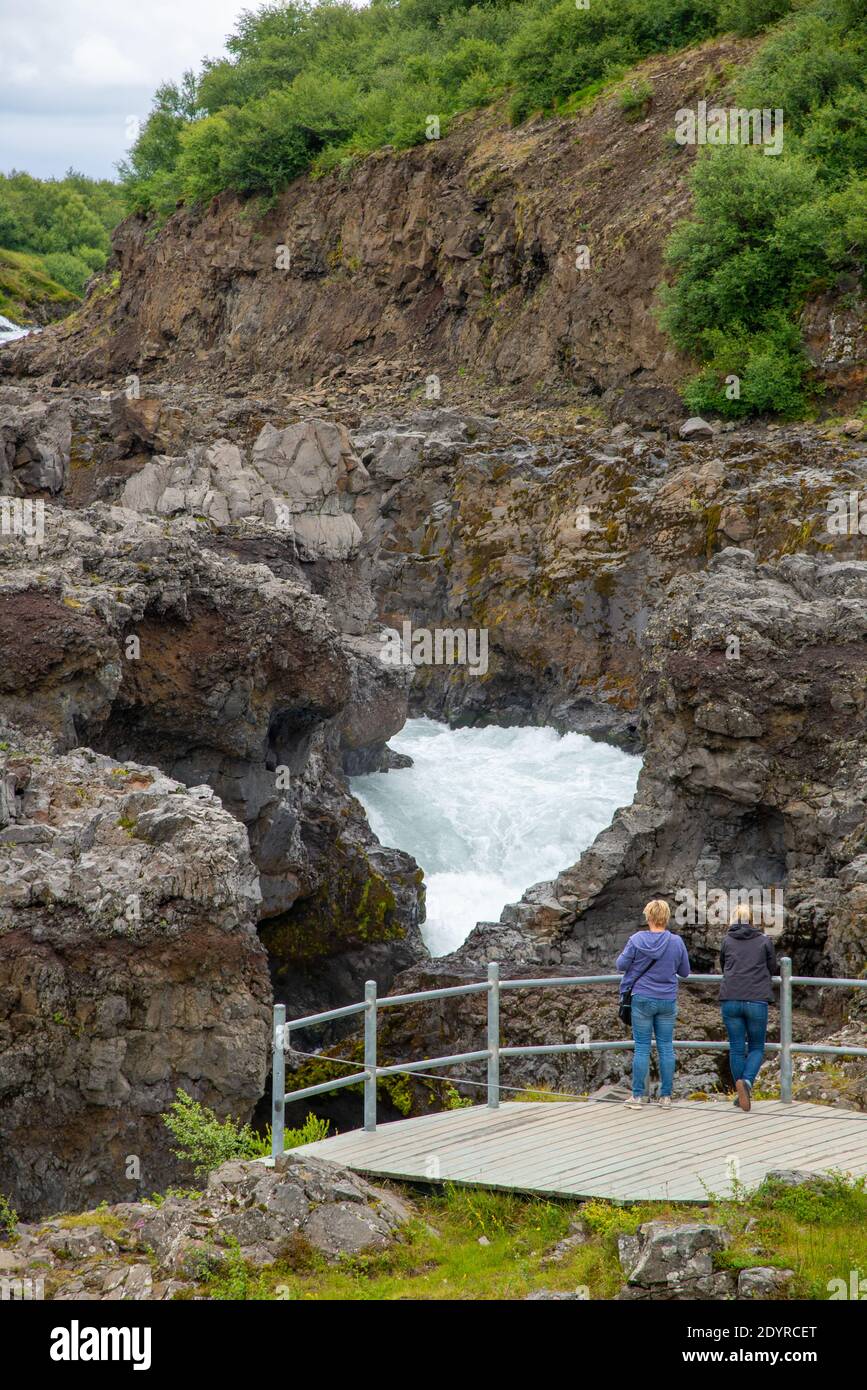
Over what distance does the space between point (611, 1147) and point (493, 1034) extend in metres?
1.35

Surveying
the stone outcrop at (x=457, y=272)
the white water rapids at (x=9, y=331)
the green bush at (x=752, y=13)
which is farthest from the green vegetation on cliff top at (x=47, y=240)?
the green bush at (x=752, y=13)

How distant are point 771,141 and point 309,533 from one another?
2029 cm

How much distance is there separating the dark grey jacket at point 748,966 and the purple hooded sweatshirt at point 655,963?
16.2 inches

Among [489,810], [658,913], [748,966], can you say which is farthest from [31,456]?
[748,966]

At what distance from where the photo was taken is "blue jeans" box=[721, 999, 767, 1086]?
12.0 metres

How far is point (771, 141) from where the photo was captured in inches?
1695

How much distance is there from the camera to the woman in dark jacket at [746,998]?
11.9 meters

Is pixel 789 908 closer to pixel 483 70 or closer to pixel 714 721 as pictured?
pixel 714 721

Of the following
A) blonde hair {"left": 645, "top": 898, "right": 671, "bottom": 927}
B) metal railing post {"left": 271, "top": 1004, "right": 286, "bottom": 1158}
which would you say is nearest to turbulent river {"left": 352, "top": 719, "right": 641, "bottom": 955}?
blonde hair {"left": 645, "top": 898, "right": 671, "bottom": 927}

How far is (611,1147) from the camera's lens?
432 inches

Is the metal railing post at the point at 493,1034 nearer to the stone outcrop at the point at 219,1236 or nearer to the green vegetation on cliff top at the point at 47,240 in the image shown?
the stone outcrop at the point at 219,1236

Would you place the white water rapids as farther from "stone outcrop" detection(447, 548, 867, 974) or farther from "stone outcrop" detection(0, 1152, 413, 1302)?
"stone outcrop" detection(0, 1152, 413, 1302)

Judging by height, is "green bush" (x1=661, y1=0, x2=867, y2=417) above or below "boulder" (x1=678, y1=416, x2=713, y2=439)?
above

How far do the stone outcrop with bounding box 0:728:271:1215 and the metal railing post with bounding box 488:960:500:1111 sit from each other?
3.52 metres
